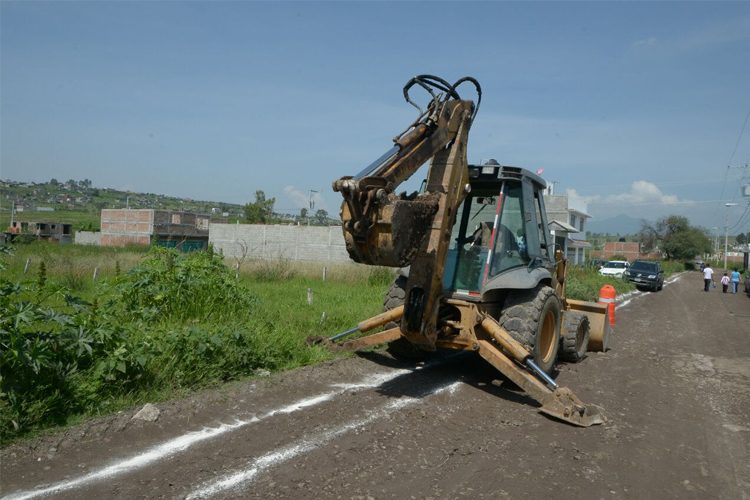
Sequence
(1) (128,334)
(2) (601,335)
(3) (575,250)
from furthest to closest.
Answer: (3) (575,250)
(2) (601,335)
(1) (128,334)

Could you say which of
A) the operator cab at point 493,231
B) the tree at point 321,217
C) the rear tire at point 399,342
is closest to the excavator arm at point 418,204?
the operator cab at point 493,231

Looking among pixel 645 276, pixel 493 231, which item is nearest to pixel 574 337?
pixel 493 231

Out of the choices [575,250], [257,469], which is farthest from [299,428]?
[575,250]

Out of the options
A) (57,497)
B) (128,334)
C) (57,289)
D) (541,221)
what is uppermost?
(541,221)

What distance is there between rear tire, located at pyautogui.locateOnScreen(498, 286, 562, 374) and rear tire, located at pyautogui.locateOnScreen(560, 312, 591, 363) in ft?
3.82

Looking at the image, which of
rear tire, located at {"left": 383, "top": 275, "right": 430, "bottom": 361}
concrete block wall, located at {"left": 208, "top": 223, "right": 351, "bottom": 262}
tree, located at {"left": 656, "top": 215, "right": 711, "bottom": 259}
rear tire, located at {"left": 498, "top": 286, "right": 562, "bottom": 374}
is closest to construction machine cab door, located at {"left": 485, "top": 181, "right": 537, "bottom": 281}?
rear tire, located at {"left": 498, "top": 286, "right": 562, "bottom": 374}

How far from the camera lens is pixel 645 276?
33156 millimetres

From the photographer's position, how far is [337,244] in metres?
38.6

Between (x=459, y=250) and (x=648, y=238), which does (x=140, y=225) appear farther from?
(x=648, y=238)

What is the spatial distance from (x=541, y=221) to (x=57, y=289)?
5.96 metres

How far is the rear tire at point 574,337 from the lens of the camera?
351 inches

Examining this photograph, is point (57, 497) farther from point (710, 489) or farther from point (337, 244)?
point (337, 244)

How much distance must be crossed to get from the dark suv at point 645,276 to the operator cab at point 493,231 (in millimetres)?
28116

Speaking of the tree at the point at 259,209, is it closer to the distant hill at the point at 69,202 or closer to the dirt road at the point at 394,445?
the distant hill at the point at 69,202
